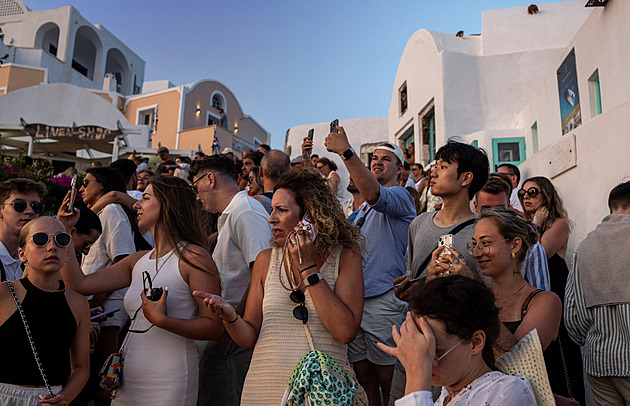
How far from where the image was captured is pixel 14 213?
322 cm

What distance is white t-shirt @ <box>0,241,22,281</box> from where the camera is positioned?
3047 millimetres

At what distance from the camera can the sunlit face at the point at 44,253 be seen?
243cm

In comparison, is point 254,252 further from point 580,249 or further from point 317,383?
point 580,249

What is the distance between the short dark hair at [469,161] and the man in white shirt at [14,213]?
2977mm

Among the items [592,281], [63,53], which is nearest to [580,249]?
[592,281]

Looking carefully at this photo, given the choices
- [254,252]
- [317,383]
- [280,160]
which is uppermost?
[280,160]

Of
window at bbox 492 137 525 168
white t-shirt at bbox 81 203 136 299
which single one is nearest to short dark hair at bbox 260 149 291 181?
white t-shirt at bbox 81 203 136 299

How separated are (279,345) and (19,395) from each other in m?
1.33

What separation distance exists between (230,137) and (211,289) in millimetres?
24603

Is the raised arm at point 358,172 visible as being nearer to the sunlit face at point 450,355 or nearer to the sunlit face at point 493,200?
the sunlit face at point 493,200

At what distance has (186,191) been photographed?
9.41ft

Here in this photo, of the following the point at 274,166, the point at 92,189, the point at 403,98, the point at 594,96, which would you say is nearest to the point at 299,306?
the point at 274,166

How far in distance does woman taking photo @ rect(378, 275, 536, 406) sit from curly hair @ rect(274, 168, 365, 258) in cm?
70

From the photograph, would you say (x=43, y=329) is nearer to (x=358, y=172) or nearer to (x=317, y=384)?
(x=317, y=384)
